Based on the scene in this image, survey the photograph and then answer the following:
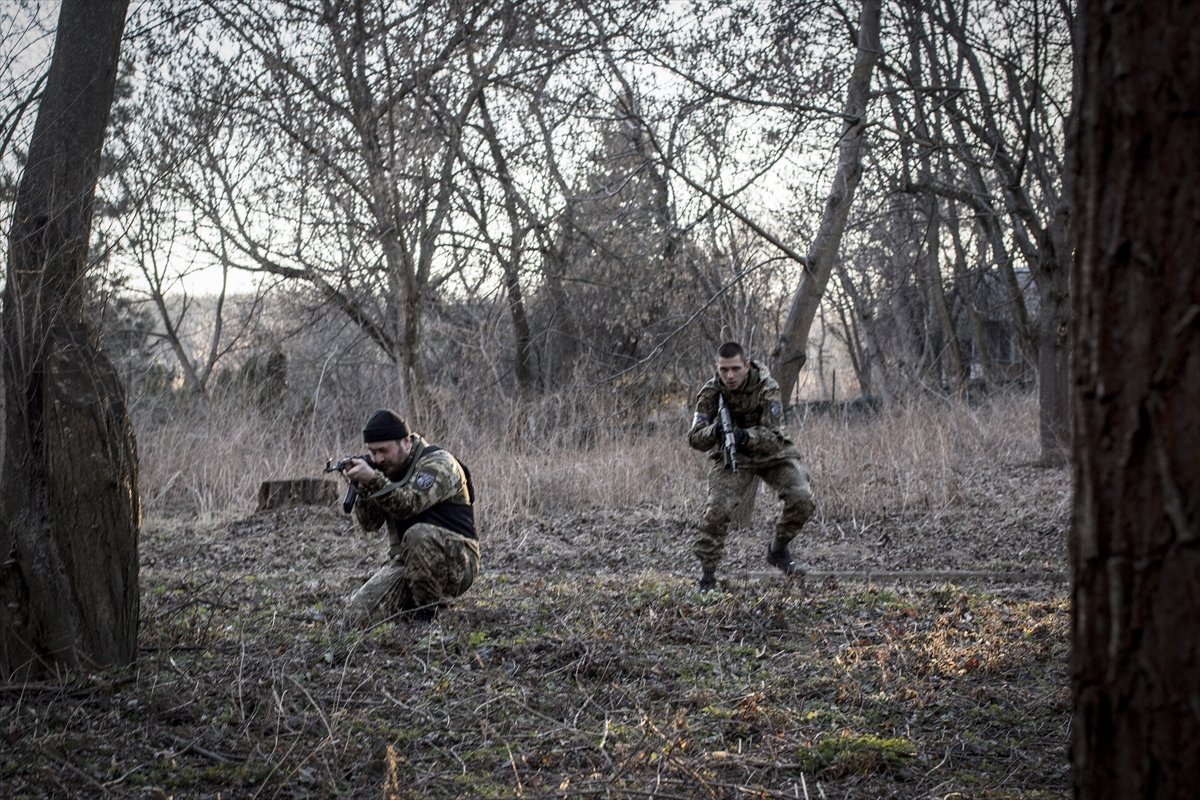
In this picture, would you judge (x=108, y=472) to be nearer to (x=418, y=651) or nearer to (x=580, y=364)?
(x=418, y=651)

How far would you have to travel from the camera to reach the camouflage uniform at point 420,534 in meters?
6.06

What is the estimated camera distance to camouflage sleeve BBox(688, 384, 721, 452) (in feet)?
26.0

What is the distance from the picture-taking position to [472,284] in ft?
59.2

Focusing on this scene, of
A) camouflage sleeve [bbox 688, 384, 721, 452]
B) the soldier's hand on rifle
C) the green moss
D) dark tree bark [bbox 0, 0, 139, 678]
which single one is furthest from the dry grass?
camouflage sleeve [bbox 688, 384, 721, 452]

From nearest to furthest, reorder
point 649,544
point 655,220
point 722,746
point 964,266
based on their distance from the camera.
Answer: point 722,746
point 649,544
point 655,220
point 964,266

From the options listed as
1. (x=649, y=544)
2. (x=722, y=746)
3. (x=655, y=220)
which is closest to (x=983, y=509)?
(x=649, y=544)

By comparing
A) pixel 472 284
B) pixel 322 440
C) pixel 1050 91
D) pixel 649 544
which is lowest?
pixel 649 544

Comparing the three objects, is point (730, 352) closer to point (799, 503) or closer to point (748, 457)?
point (748, 457)

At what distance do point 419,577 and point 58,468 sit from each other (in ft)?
7.20

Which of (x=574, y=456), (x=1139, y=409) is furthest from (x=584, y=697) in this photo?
(x=574, y=456)

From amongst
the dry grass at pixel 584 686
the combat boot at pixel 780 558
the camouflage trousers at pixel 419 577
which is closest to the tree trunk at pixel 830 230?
the dry grass at pixel 584 686

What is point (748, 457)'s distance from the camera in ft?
26.2

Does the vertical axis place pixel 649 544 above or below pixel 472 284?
Result: below

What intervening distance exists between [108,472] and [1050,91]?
513 inches
